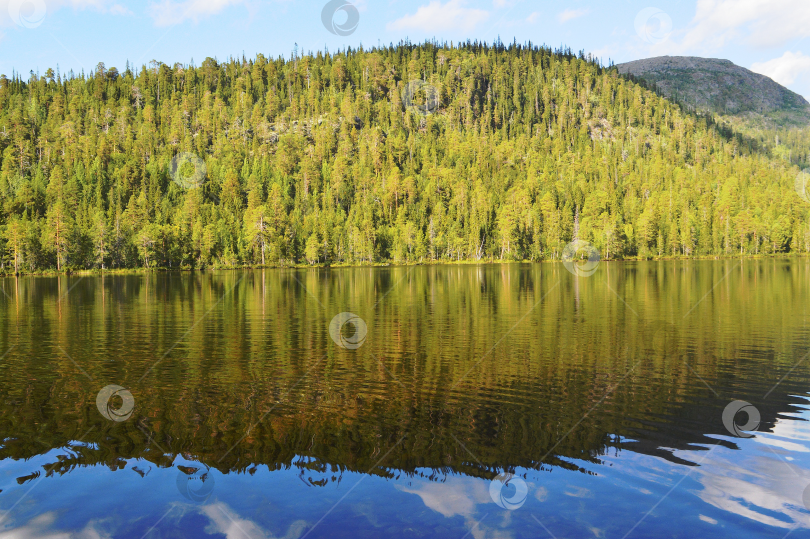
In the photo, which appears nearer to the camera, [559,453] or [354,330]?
[559,453]

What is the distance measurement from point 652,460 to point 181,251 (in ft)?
609

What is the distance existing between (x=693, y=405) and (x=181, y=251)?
600ft

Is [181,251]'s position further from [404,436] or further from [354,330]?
[404,436]

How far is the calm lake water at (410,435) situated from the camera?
12.9 metres

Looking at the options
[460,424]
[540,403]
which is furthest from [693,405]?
[460,424]

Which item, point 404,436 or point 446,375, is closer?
point 404,436

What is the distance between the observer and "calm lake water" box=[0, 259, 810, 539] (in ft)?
42.3

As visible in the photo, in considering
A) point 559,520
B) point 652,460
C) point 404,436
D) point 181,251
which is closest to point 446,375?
point 404,436

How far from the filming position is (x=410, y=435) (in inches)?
704

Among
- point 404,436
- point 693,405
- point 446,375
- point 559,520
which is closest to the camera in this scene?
point 559,520

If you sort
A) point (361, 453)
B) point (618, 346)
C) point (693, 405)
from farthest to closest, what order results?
point (618, 346), point (693, 405), point (361, 453)

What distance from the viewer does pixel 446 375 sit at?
26.5 metres

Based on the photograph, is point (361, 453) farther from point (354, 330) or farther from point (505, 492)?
point (354, 330)

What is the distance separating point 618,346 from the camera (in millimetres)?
33438
